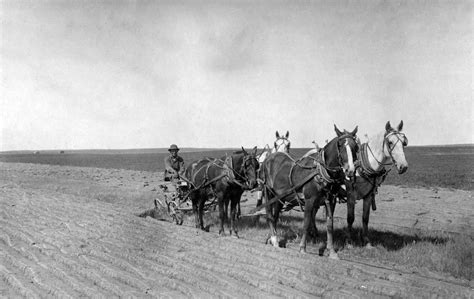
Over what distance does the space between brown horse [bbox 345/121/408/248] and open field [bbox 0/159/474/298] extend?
1.13 meters

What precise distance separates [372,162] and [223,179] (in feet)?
11.8

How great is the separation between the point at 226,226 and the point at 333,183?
194 inches

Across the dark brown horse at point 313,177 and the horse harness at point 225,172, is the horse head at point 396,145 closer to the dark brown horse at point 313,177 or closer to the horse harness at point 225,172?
the dark brown horse at point 313,177

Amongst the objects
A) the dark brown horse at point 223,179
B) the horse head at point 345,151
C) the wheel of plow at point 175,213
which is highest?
the horse head at point 345,151

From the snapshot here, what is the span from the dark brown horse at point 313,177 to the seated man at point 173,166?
3.86 metres

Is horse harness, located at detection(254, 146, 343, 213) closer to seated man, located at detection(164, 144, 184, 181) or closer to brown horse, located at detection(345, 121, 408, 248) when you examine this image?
brown horse, located at detection(345, 121, 408, 248)

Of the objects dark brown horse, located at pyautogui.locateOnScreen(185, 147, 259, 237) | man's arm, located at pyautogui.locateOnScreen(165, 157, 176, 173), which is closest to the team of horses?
dark brown horse, located at pyautogui.locateOnScreen(185, 147, 259, 237)

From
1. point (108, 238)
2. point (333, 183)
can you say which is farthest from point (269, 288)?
point (108, 238)

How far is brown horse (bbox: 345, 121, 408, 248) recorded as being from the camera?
7254 millimetres

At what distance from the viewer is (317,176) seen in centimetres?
684

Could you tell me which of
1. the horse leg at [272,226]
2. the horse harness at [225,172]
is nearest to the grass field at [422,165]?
the horse harness at [225,172]

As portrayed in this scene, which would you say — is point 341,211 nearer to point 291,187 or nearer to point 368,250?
point 368,250

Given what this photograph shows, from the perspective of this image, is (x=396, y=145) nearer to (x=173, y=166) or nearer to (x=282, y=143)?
(x=282, y=143)

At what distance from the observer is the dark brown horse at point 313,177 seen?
6.47 m
